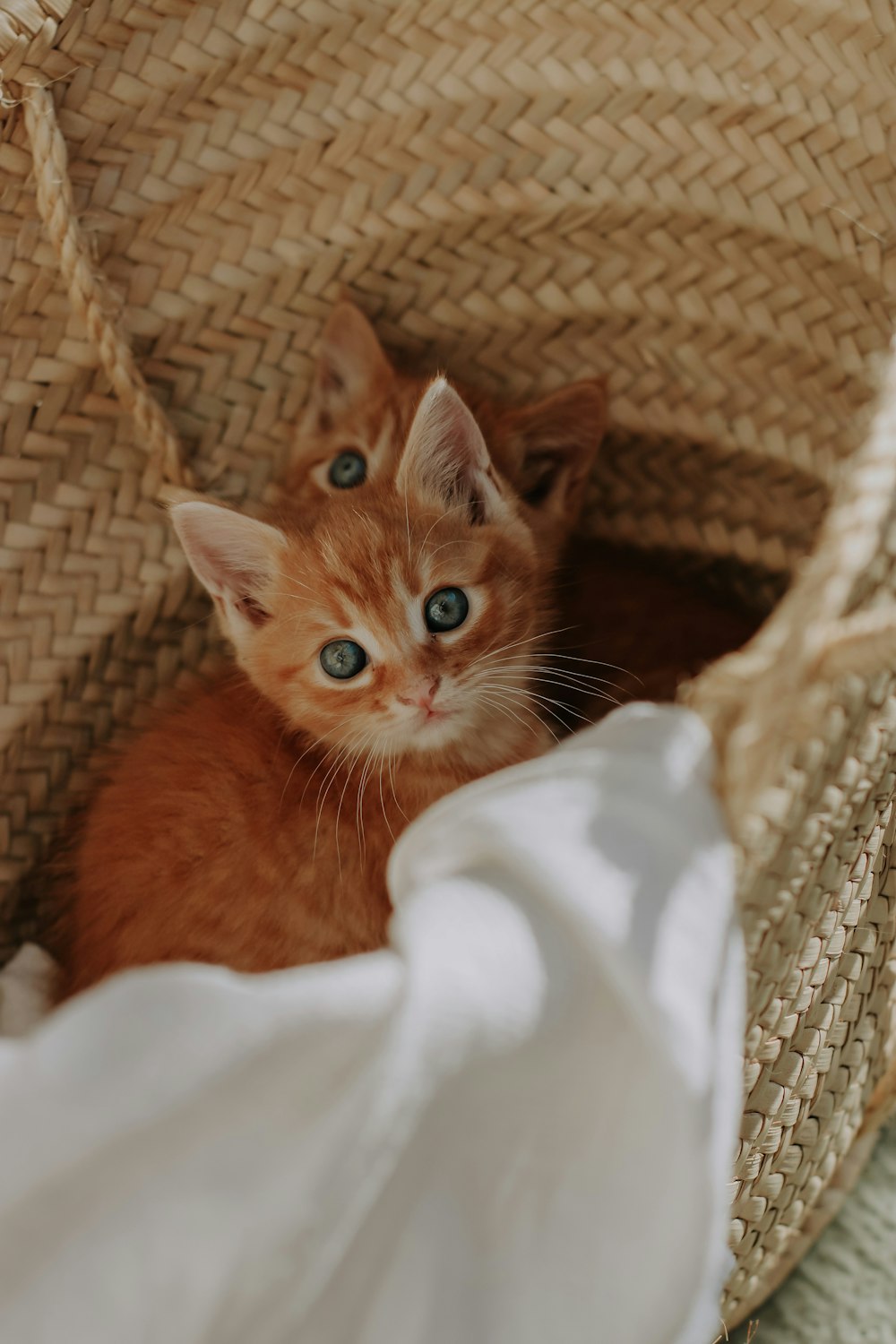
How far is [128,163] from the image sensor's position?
1.32m

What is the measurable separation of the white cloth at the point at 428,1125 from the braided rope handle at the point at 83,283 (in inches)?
33.8

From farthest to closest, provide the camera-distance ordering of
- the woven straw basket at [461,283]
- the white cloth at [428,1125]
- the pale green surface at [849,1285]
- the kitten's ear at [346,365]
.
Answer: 1. the kitten's ear at [346,365]
2. the pale green surface at [849,1285]
3. the woven straw basket at [461,283]
4. the white cloth at [428,1125]

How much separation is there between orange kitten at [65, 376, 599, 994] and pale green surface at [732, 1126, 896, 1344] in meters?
0.74

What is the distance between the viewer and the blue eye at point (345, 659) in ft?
4.09

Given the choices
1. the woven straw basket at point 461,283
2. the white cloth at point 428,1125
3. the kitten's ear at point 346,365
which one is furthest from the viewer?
the kitten's ear at point 346,365

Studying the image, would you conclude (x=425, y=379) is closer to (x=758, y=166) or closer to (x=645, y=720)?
(x=758, y=166)

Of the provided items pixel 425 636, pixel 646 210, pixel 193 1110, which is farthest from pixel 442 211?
pixel 193 1110

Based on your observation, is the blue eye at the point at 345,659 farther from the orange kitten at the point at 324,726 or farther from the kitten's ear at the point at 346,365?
the kitten's ear at the point at 346,365

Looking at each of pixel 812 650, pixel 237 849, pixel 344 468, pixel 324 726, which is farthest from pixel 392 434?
pixel 812 650

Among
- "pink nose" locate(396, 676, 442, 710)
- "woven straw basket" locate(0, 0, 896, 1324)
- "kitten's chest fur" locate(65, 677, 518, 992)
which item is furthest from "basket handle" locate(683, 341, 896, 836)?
"kitten's chest fur" locate(65, 677, 518, 992)

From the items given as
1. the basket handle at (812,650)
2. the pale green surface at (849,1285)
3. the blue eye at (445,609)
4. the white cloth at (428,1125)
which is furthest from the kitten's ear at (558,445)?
the pale green surface at (849,1285)

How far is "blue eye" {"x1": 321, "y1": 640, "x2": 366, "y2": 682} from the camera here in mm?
1245

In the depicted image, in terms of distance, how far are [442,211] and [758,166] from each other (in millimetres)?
396

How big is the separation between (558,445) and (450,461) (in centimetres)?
25
